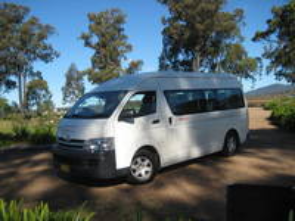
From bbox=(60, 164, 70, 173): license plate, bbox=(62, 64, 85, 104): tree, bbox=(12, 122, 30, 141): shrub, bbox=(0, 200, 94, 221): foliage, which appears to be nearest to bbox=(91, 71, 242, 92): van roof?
bbox=(60, 164, 70, 173): license plate

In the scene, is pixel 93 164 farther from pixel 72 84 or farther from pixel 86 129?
pixel 72 84

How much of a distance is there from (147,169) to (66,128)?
74.0 inches

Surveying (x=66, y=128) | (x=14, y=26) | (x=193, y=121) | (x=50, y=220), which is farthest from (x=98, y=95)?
(x=14, y=26)

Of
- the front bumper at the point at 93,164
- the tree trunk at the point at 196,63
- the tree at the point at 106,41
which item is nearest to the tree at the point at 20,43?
the tree at the point at 106,41

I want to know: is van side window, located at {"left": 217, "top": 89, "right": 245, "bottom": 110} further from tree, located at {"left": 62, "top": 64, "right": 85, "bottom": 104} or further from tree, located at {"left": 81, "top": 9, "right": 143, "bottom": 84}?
tree, located at {"left": 62, "top": 64, "right": 85, "bottom": 104}

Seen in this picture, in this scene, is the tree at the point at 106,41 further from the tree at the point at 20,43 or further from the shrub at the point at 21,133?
the shrub at the point at 21,133

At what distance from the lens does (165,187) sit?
5398 millimetres

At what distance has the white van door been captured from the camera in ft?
16.8

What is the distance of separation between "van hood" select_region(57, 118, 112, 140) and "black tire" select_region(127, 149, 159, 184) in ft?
2.85

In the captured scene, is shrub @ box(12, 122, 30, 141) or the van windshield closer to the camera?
the van windshield

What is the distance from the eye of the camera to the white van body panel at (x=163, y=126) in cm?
511

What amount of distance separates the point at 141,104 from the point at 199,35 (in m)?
26.7

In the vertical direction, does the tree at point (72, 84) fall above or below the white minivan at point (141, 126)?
above

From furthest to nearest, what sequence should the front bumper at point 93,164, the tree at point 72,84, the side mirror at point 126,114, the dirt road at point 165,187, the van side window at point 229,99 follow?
the tree at point 72,84
the van side window at point 229,99
the side mirror at point 126,114
the front bumper at point 93,164
the dirt road at point 165,187
